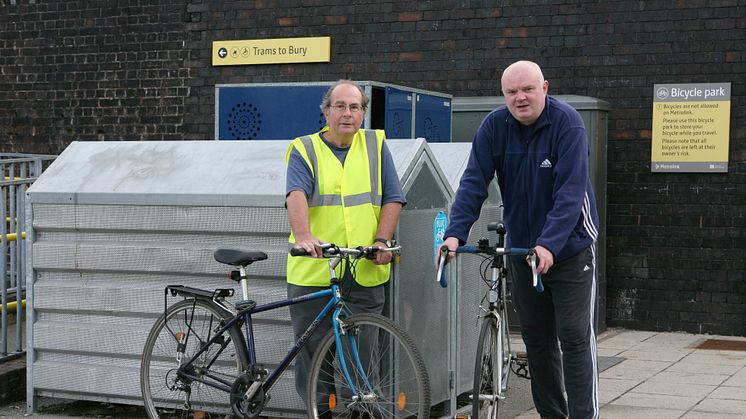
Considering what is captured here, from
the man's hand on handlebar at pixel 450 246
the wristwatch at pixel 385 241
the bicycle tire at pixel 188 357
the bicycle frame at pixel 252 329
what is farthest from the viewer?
the bicycle tire at pixel 188 357

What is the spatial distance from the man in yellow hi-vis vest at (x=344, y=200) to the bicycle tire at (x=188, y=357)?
462mm

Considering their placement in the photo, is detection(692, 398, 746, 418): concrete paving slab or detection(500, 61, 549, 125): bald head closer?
detection(500, 61, 549, 125): bald head

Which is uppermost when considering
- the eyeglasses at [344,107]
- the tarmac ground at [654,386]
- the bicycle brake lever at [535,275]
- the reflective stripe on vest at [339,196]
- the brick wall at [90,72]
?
the brick wall at [90,72]

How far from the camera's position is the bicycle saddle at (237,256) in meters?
5.78

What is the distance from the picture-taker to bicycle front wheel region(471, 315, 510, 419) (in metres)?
5.36

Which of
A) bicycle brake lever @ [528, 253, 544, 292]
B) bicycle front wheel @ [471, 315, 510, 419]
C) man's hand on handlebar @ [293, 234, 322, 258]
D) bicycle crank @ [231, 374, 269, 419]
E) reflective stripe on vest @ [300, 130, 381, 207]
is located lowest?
bicycle crank @ [231, 374, 269, 419]

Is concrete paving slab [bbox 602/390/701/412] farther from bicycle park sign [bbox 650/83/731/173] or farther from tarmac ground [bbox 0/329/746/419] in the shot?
bicycle park sign [bbox 650/83/731/173]

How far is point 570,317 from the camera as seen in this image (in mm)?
5383

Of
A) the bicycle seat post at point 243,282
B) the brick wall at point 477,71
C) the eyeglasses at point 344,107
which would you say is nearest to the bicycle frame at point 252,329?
the bicycle seat post at point 243,282

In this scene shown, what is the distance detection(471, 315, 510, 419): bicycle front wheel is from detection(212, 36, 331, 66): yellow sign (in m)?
6.36

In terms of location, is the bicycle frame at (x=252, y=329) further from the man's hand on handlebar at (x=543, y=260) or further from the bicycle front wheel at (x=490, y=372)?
the man's hand on handlebar at (x=543, y=260)

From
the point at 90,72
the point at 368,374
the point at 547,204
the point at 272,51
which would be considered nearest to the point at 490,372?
the point at 368,374

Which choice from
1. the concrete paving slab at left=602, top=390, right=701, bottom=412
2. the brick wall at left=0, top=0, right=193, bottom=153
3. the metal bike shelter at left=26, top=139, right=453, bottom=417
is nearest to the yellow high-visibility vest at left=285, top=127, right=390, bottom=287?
the metal bike shelter at left=26, top=139, right=453, bottom=417

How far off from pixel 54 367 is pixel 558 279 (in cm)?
302
